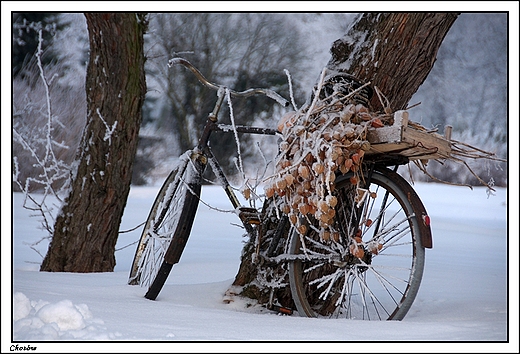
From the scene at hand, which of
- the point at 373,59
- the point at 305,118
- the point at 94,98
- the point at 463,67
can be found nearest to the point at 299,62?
the point at 463,67

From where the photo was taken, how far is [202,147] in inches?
65.7

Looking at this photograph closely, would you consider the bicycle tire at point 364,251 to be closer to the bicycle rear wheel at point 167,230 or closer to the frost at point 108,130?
the bicycle rear wheel at point 167,230

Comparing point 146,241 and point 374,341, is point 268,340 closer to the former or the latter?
point 374,341

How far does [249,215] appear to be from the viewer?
5.25 ft

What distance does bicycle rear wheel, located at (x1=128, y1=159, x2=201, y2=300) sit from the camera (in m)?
1.59

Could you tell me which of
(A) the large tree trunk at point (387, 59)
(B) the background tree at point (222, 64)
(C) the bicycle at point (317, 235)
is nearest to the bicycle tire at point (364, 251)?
(C) the bicycle at point (317, 235)

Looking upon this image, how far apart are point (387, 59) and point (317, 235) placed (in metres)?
0.62

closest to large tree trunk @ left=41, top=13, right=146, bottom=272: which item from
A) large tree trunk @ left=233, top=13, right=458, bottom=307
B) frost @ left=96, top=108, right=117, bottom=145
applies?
frost @ left=96, top=108, right=117, bottom=145

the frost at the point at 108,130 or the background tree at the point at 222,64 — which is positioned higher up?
the background tree at the point at 222,64

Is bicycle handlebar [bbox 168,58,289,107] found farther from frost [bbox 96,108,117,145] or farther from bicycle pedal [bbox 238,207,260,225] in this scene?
frost [bbox 96,108,117,145]

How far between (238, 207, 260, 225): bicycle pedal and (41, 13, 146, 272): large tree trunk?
4.00ft

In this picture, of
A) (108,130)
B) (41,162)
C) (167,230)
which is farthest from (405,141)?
(41,162)

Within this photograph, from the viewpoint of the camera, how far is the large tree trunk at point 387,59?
5.24 ft

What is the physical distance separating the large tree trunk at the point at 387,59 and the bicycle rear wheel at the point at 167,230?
0.23 metres
